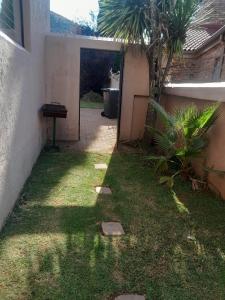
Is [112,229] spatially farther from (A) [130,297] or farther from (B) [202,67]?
(B) [202,67]

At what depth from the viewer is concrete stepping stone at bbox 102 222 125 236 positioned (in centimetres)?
346

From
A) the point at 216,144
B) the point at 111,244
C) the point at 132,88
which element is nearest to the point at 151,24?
the point at 132,88

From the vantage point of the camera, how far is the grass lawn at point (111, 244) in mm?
2588

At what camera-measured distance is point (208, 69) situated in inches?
501

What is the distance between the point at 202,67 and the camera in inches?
529

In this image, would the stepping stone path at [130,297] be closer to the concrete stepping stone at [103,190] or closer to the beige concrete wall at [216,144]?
the concrete stepping stone at [103,190]

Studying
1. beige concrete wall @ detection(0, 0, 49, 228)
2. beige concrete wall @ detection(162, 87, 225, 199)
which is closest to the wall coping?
beige concrete wall @ detection(162, 87, 225, 199)

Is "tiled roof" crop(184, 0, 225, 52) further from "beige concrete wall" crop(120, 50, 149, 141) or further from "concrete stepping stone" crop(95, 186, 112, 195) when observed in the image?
"concrete stepping stone" crop(95, 186, 112, 195)

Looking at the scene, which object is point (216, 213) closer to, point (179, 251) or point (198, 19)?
point (179, 251)

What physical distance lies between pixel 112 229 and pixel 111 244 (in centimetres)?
32

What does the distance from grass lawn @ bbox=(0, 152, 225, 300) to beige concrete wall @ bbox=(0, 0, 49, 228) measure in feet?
1.06

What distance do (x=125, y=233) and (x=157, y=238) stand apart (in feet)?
1.26

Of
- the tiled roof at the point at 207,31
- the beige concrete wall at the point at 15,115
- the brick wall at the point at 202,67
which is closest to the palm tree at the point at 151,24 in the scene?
the beige concrete wall at the point at 15,115

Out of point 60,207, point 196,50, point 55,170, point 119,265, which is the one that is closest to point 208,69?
point 196,50
